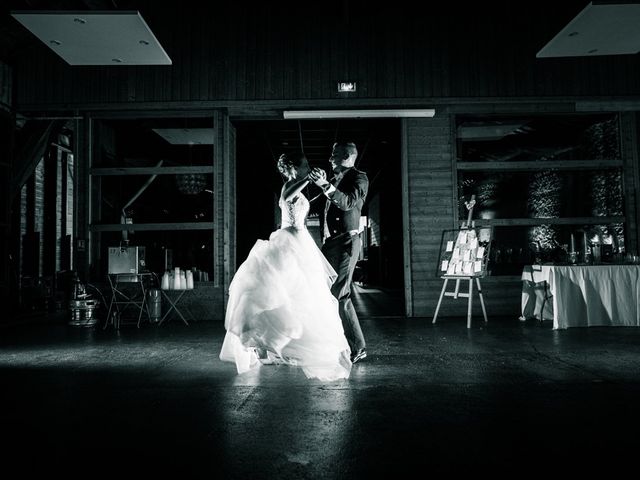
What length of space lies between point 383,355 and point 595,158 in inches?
230

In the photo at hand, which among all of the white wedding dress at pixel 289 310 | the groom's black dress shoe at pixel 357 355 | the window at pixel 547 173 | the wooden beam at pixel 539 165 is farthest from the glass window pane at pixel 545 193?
the white wedding dress at pixel 289 310

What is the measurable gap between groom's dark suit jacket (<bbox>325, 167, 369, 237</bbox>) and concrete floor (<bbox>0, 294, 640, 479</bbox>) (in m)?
1.16

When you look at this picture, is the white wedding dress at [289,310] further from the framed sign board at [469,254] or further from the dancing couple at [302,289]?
the framed sign board at [469,254]

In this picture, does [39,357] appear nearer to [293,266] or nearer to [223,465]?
[293,266]

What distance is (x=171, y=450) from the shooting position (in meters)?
2.00

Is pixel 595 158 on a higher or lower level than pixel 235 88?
lower

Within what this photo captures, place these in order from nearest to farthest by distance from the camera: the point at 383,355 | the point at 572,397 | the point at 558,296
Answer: the point at 572,397 → the point at 383,355 → the point at 558,296

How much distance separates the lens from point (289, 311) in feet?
11.0

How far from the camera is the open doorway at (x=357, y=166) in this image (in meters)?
9.37

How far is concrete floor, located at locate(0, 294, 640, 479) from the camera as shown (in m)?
1.85

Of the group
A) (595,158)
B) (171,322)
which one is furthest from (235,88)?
(595,158)

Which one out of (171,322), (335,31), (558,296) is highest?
(335,31)

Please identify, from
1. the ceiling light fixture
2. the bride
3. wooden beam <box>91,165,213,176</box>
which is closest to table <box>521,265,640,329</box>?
the ceiling light fixture

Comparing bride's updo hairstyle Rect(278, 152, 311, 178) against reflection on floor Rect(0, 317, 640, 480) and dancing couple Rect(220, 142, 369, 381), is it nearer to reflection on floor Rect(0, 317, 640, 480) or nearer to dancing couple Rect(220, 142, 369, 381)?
dancing couple Rect(220, 142, 369, 381)
